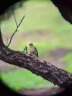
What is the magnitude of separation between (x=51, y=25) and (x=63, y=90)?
1.98 ft

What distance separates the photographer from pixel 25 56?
281cm

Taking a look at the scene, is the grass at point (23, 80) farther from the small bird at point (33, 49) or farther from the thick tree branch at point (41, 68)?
the small bird at point (33, 49)

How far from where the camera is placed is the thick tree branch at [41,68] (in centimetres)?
279

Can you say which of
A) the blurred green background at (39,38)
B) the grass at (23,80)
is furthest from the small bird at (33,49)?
the grass at (23,80)

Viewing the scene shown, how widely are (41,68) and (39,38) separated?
275mm

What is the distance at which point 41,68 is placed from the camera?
2.81 metres

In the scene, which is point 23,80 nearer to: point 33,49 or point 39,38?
point 33,49

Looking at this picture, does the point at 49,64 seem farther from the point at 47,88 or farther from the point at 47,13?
the point at 47,13

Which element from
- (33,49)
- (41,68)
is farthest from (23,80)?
(33,49)

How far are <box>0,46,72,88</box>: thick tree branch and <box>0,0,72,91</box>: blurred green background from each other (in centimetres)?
4

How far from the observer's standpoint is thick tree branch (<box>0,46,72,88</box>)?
2.79 m

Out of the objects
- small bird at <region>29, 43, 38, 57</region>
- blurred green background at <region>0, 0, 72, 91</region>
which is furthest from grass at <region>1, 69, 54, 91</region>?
small bird at <region>29, 43, 38, 57</region>

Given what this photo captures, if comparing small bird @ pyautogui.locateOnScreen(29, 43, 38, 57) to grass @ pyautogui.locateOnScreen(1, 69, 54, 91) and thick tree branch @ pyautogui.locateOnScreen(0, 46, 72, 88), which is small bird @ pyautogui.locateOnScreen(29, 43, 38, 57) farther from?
grass @ pyautogui.locateOnScreen(1, 69, 54, 91)

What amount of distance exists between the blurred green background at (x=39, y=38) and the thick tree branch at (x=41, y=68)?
0.04 meters
